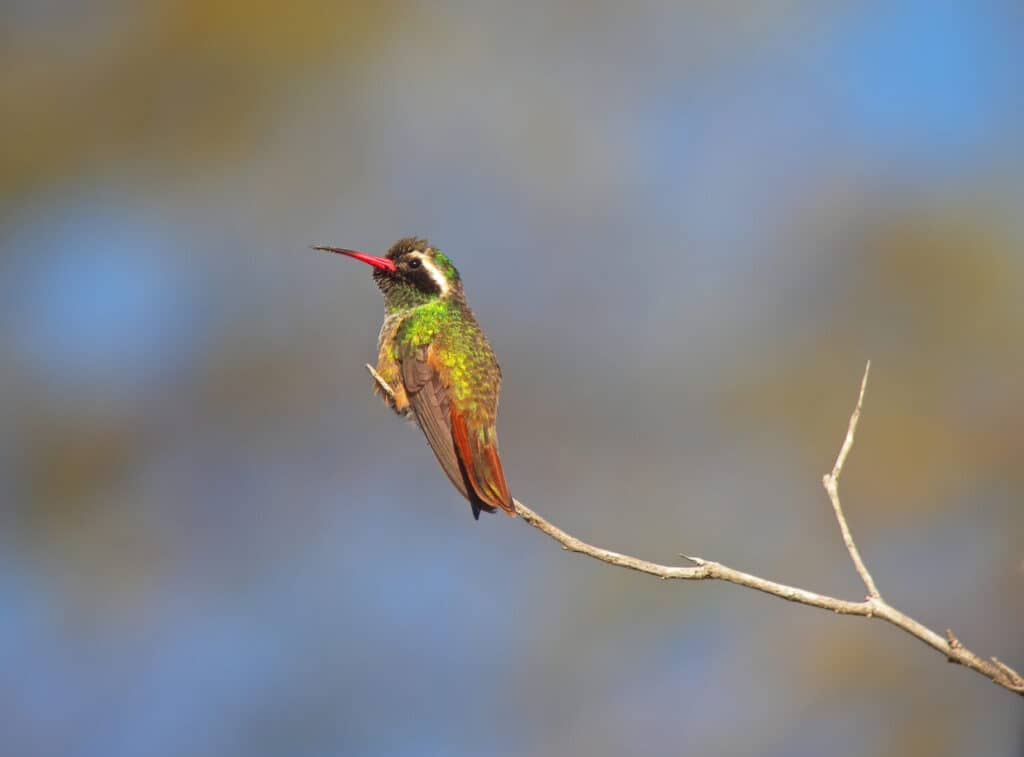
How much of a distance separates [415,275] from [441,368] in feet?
2.18

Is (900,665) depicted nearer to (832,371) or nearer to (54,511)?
(832,371)

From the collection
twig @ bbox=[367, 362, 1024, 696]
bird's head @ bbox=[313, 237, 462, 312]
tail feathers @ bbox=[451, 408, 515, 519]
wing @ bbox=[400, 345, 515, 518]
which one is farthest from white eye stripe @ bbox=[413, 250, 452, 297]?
twig @ bbox=[367, 362, 1024, 696]

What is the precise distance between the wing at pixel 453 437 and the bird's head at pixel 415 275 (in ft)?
1.35

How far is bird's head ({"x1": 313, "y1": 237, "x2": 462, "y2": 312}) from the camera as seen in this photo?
5266 mm

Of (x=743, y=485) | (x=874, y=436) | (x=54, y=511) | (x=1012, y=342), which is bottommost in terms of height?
(x=54, y=511)

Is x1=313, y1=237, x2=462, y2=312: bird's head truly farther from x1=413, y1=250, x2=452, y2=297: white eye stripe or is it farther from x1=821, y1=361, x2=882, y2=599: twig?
x1=821, y1=361, x2=882, y2=599: twig

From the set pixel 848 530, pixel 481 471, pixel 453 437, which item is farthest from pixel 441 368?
pixel 848 530

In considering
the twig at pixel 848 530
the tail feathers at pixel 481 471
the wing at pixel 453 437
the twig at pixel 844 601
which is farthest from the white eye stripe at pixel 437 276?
the twig at pixel 848 530

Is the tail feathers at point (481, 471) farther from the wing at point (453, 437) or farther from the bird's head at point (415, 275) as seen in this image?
the bird's head at point (415, 275)

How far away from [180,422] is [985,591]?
9439 mm

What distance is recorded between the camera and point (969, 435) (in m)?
15.0

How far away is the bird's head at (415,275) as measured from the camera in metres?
5.27

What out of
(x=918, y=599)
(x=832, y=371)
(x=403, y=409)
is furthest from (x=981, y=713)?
(x=403, y=409)

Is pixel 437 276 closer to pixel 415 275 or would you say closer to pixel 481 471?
pixel 415 275
